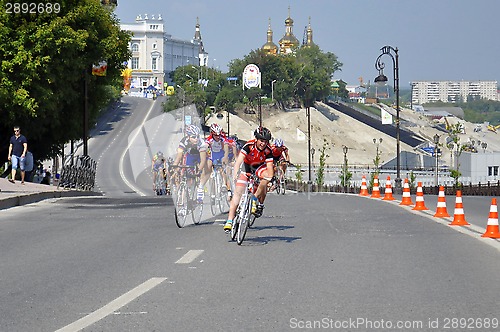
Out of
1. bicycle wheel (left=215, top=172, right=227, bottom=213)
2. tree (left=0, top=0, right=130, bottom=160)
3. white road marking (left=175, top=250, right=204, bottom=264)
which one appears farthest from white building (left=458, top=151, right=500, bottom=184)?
white road marking (left=175, top=250, right=204, bottom=264)

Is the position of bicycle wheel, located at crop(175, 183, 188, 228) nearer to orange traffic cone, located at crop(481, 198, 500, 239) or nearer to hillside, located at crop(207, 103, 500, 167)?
orange traffic cone, located at crop(481, 198, 500, 239)

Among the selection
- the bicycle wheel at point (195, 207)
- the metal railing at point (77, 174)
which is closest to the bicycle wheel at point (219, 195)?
the bicycle wheel at point (195, 207)

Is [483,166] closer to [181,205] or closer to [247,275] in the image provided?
[181,205]

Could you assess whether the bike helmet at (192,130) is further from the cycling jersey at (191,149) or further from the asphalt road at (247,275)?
the asphalt road at (247,275)

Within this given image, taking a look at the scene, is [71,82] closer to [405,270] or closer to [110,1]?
[110,1]

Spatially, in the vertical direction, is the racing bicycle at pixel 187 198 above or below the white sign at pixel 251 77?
below

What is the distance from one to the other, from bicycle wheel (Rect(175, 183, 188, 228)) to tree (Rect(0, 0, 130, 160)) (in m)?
20.7

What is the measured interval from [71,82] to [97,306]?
33691 millimetres

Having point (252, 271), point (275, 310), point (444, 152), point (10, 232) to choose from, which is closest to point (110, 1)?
point (10, 232)

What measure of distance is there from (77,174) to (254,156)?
24.2 meters

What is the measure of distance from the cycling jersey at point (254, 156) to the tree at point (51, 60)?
2351 centimetres

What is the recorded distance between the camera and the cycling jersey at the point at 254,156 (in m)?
15.9

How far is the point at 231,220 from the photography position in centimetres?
1535

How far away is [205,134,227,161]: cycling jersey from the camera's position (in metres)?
21.3
